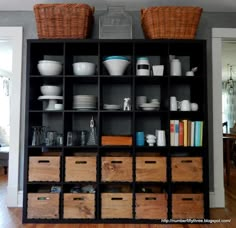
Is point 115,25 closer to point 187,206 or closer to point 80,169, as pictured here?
point 80,169

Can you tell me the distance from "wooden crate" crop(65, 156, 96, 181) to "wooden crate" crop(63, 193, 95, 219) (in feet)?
0.53

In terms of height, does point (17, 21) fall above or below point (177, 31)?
above

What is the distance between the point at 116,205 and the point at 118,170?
32 centimetres

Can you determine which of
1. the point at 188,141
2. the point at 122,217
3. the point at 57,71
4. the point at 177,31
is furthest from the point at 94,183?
the point at 177,31

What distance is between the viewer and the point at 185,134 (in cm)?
226

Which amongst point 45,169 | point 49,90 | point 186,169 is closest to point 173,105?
point 186,169

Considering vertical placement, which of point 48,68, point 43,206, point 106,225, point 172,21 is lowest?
point 106,225

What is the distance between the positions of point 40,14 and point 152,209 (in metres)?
2.08

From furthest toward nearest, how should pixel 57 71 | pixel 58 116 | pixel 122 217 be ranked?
pixel 58 116 < pixel 57 71 < pixel 122 217

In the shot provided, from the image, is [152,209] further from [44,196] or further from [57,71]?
[57,71]

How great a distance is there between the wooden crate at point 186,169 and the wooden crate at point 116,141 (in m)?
0.44

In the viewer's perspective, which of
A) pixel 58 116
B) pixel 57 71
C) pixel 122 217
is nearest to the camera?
pixel 122 217

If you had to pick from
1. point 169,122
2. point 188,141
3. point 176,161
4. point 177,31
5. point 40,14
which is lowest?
point 176,161

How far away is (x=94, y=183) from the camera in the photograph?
2213mm
